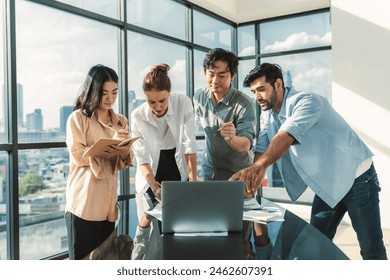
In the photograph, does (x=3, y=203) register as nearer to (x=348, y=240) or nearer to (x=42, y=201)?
(x=42, y=201)

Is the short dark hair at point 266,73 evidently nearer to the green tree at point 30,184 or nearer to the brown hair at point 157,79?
the brown hair at point 157,79

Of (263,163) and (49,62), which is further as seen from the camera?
(49,62)

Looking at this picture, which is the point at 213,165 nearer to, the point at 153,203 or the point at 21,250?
the point at 153,203

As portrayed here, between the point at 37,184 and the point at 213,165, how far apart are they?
3.49 feet

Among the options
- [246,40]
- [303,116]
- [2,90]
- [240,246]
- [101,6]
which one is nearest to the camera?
[240,246]

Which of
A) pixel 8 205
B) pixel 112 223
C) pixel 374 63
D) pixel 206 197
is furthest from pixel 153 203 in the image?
pixel 374 63

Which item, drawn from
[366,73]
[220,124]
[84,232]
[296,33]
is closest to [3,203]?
[84,232]

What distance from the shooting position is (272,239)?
988mm

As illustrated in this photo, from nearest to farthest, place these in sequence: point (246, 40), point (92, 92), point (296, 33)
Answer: point (92, 92) → point (296, 33) → point (246, 40)

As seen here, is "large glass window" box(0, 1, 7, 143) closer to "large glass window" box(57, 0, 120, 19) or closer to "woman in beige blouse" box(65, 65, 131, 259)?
"large glass window" box(57, 0, 120, 19)

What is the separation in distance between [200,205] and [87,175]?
27.1 inches

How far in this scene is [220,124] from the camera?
→ 2.08 meters

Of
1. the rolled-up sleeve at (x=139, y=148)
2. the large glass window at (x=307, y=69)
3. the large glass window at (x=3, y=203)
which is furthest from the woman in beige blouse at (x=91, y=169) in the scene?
the large glass window at (x=307, y=69)

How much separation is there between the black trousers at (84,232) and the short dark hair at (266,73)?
862 mm
